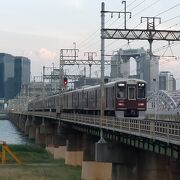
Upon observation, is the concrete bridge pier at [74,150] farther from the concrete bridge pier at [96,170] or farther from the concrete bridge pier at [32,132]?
the concrete bridge pier at [32,132]

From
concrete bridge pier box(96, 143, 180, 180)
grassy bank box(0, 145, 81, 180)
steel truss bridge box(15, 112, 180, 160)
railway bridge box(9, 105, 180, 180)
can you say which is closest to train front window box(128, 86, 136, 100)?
railway bridge box(9, 105, 180, 180)

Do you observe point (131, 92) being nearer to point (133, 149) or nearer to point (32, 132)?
point (133, 149)

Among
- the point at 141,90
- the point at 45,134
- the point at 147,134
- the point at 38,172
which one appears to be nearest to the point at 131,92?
the point at 141,90

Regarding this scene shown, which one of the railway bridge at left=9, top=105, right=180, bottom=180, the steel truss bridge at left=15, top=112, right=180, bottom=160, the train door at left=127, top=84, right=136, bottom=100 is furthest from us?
the train door at left=127, top=84, right=136, bottom=100

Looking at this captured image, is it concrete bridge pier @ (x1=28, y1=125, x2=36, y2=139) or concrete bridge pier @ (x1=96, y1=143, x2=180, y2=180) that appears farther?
concrete bridge pier @ (x1=28, y1=125, x2=36, y2=139)

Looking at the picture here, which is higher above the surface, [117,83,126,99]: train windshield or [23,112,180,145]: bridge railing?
[117,83,126,99]: train windshield

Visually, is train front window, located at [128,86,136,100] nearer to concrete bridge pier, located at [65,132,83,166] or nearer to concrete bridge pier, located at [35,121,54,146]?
concrete bridge pier, located at [65,132,83,166]

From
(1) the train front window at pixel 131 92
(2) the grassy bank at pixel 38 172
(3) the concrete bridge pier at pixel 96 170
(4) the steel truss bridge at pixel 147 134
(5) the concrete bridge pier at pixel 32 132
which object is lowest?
(2) the grassy bank at pixel 38 172

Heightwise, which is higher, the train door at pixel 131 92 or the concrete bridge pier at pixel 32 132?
the train door at pixel 131 92

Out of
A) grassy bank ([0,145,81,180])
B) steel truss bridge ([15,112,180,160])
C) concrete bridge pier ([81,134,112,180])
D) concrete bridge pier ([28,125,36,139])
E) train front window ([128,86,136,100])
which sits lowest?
grassy bank ([0,145,81,180])

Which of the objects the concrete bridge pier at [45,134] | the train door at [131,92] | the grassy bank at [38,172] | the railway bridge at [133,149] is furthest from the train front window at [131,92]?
the concrete bridge pier at [45,134]

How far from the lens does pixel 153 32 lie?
44344 millimetres

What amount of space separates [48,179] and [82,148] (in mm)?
13451

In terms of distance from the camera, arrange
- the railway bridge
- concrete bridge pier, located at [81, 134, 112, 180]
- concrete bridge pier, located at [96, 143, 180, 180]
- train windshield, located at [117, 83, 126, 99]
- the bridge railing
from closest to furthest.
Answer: the bridge railing
the railway bridge
concrete bridge pier, located at [96, 143, 180, 180]
concrete bridge pier, located at [81, 134, 112, 180]
train windshield, located at [117, 83, 126, 99]
